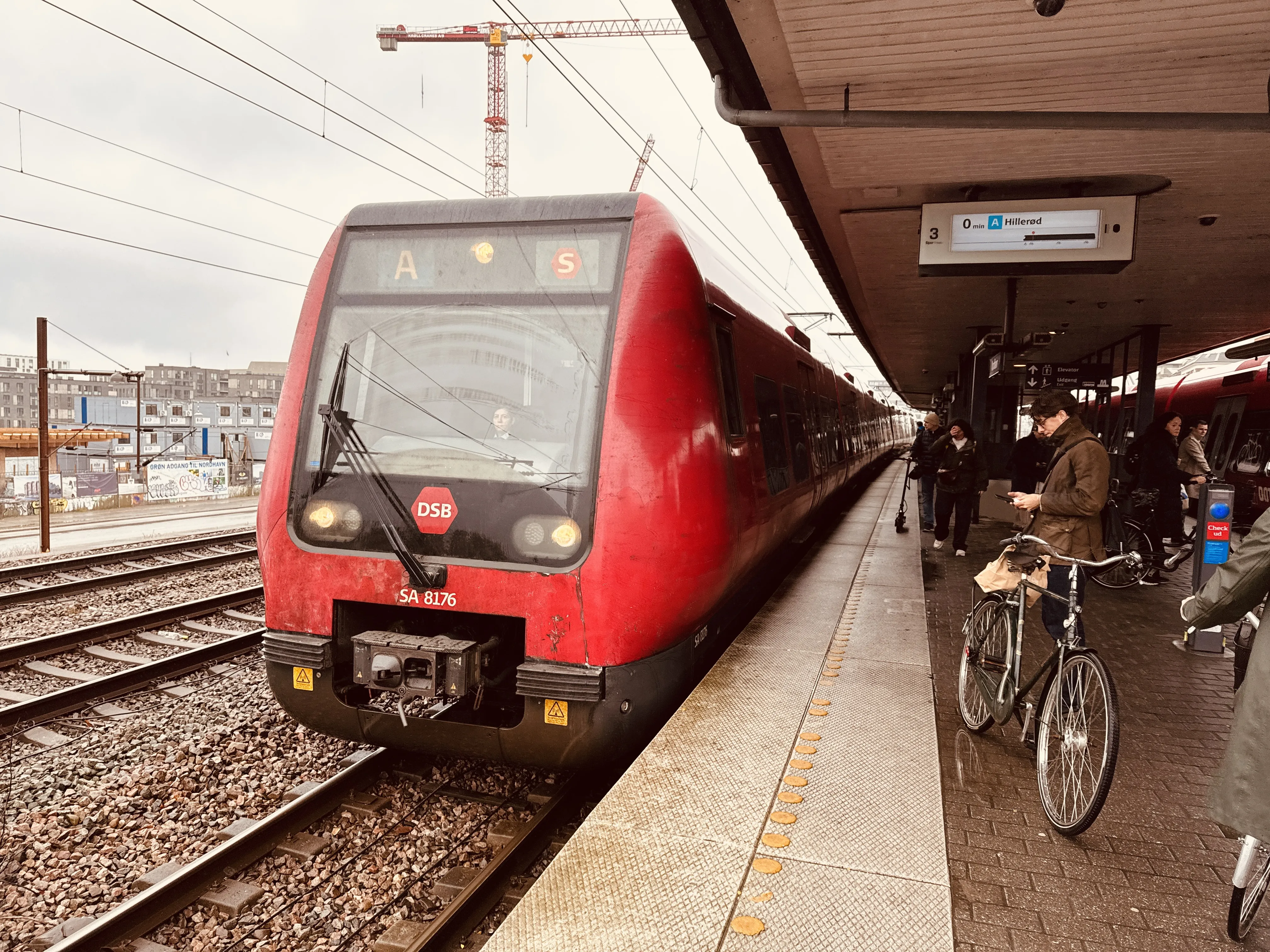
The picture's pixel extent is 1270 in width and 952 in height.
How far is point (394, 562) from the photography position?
4.03 metres

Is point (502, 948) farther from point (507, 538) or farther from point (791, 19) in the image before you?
point (791, 19)

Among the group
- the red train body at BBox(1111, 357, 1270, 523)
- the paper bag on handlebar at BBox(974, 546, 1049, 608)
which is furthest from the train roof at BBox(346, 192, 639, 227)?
the red train body at BBox(1111, 357, 1270, 523)

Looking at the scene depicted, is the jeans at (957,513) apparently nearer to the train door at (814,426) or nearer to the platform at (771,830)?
the train door at (814,426)

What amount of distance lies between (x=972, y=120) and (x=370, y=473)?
145 inches

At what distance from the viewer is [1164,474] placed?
8922mm

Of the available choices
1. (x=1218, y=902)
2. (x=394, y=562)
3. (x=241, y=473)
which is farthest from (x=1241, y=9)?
(x=241, y=473)

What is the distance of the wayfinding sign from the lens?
45.0 feet

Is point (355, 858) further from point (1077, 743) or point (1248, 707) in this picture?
point (1248, 707)

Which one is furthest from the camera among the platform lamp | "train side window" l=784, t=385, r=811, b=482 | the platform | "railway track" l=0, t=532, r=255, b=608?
the platform lamp

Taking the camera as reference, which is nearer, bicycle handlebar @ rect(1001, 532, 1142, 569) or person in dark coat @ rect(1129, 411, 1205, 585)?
bicycle handlebar @ rect(1001, 532, 1142, 569)

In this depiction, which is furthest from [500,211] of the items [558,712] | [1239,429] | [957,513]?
[1239,429]

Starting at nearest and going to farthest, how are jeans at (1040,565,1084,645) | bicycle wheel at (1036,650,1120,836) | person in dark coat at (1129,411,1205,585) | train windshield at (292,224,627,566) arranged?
bicycle wheel at (1036,650,1120,836) → train windshield at (292,224,627,566) → jeans at (1040,565,1084,645) → person in dark coat at (1129,411,1205,585)

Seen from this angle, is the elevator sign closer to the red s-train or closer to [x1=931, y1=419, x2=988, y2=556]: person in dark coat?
the red s-train

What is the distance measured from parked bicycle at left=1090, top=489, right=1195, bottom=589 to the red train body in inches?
163
